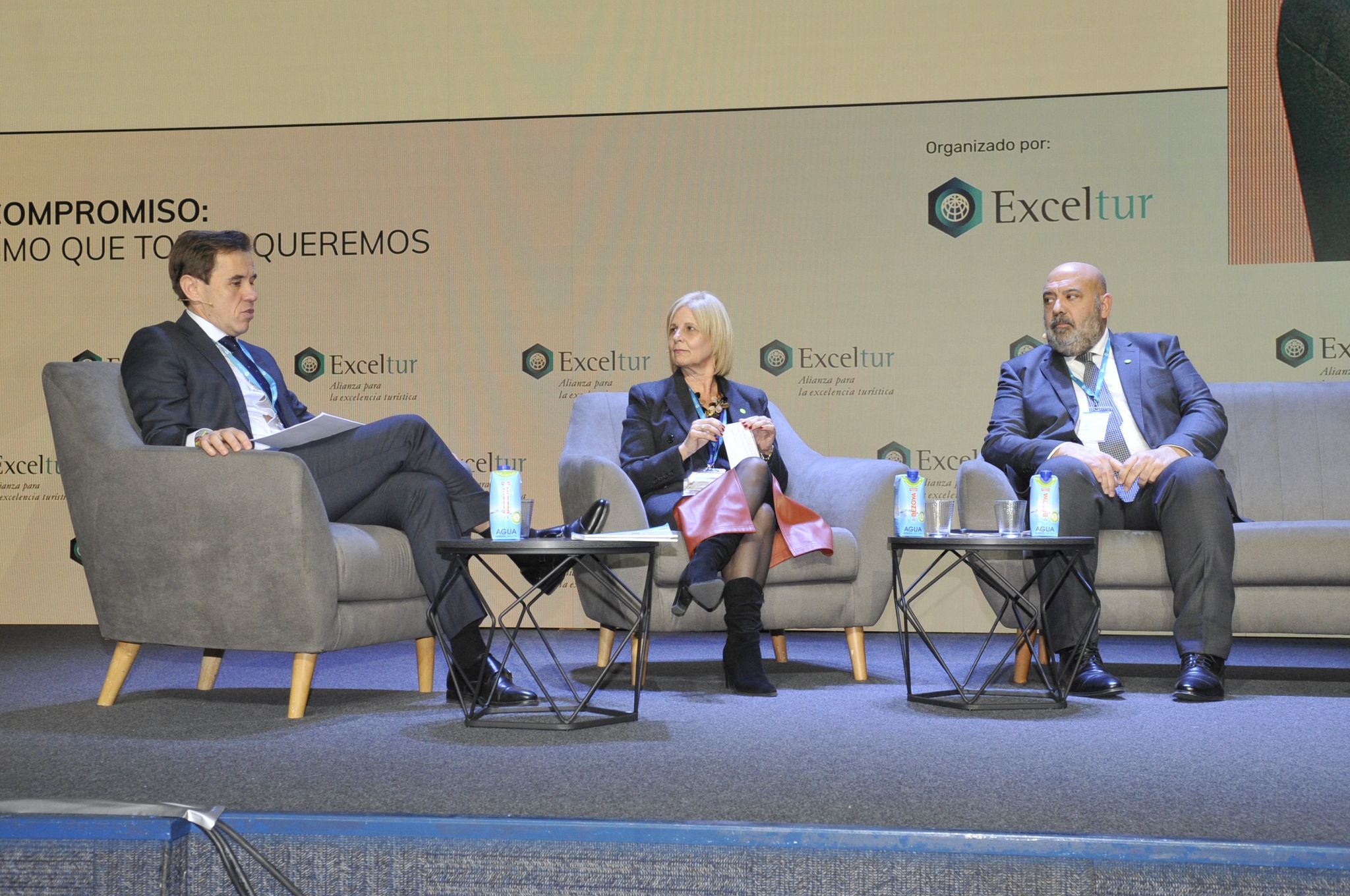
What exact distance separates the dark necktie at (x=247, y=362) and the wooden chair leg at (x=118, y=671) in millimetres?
698

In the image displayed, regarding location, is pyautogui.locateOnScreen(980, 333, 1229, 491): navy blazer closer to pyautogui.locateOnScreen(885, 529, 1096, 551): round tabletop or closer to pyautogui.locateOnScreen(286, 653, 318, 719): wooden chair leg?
pyautogui.locateOnScreen(885, 529, 1096, 551): round tabletop

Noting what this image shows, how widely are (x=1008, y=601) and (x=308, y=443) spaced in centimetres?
178

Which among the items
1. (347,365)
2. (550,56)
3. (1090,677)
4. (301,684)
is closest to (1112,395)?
(1090,677)

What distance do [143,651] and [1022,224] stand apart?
358 centimetres

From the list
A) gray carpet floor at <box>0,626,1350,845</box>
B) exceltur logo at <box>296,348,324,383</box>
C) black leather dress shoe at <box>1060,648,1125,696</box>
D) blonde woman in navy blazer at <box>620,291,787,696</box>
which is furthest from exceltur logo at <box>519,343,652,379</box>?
black leather dress shoe at <box>1060,648,1125,696</box>

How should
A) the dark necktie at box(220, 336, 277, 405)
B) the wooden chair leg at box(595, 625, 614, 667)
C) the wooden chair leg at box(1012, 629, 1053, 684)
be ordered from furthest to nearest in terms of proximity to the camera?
the wooden chair leg at box(595, 625, 614, 667) < the wooden chair leg at box(1012, 629, 1053, 684) < the dark necktie at box(220, 336, 277, 405)

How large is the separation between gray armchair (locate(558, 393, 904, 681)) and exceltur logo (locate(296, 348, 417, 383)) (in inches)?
76.0

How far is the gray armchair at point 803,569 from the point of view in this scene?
3.15m

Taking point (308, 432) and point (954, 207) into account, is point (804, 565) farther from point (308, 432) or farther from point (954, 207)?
point (954, 207)

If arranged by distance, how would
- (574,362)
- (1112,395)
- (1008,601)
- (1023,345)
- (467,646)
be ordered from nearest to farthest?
(467,646), (1008,601), (1112,395), (1023,345), (574,362)

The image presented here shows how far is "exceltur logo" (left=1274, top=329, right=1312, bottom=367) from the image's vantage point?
4609mm

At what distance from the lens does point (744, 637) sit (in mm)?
2990

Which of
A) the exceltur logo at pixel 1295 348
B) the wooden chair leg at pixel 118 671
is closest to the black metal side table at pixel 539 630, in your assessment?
the wooden chair leg at pixel 118 671

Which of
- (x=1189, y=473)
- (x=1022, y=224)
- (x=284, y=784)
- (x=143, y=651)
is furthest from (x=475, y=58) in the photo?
(x=284, y=784)
